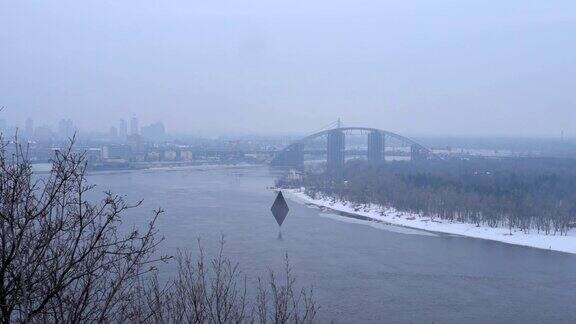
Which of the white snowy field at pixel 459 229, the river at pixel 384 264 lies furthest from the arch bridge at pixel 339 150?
the river at pixel 384 264

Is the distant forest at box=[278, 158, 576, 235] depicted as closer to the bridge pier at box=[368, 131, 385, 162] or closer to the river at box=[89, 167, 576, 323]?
the river at box=[89, 167, 576, 323]

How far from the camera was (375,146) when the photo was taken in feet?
51.3

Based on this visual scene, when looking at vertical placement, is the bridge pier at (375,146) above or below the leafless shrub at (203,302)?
above

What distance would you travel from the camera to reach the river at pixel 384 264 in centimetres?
328

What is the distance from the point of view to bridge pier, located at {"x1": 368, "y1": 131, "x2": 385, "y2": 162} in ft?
50.7

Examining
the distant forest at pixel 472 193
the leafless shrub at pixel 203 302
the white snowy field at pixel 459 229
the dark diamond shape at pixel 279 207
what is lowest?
the white snowy field at pixel 459 229

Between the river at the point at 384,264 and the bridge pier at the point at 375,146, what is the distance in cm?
844

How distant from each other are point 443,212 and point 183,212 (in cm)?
300

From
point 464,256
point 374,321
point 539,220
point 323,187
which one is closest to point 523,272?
point 464,256

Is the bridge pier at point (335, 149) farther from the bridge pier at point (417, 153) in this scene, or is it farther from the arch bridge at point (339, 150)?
the bridge pier at point (417, 153)

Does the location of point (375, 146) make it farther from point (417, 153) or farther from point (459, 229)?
point (459, 229)

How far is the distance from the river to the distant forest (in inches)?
43.4

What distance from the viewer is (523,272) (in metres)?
4.37

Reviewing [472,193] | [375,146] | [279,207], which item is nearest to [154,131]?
[375,146]
